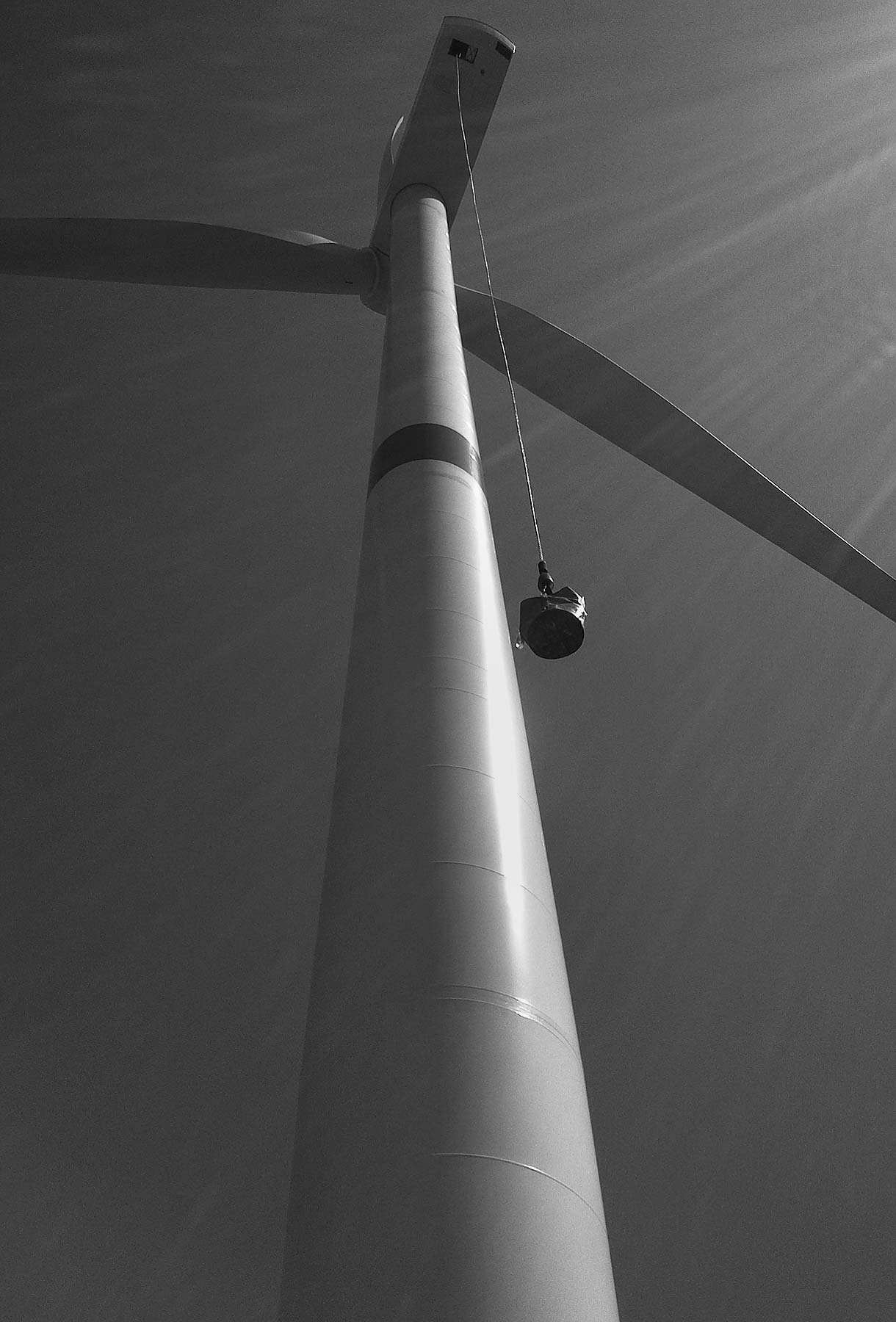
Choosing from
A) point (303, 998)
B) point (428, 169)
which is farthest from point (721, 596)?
point (428, 169)

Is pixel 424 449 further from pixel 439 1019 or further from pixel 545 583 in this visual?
pixel 439 1019

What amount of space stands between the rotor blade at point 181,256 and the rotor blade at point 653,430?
1.29 m

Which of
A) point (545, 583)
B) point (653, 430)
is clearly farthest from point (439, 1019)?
point (653, 430)

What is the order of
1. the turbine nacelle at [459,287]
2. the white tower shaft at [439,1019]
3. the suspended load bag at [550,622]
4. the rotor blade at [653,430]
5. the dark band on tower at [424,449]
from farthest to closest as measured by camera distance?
the rotor blade at [653,430], the turbine nacelle at [459,287], the dark band on tower at [424,449], the suspended load bag at [550,622], the white tower shaft at [439,1019]

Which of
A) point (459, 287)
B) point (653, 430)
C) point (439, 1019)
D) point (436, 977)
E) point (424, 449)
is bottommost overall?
point (439, 1019)

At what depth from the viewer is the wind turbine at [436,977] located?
2.50 meters

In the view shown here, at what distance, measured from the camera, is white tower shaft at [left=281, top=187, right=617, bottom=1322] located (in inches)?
97.7

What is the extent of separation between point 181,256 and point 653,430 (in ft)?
15.0

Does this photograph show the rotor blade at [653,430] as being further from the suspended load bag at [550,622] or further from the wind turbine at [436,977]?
the suspended load bag at [550,622]

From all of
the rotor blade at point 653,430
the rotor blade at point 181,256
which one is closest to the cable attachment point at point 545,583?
the rotor blade at point 653,430

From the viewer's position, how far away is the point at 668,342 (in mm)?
18469

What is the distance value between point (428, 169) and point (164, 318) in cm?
973

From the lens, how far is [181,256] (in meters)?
9.76

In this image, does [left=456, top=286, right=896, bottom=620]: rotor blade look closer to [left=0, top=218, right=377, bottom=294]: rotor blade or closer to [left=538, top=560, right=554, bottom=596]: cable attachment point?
[left=0, top=218, right=377, bottom=294]: rotor blade
